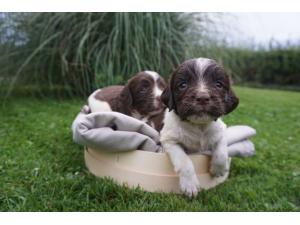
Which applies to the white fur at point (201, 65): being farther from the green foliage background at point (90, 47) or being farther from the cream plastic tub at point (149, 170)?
the green foliage background at point (90, 47)

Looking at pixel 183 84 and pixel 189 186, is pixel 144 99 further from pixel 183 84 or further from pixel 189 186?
pixel 189 186

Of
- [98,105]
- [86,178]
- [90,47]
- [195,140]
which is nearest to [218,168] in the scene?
[195,140]

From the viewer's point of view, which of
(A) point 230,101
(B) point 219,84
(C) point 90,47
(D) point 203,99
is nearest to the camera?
(D) point 203,99

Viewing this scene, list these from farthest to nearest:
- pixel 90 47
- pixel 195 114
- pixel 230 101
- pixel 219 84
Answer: pixel 90 47
pixel 230 101
pixel 219 84
pixel 195 114

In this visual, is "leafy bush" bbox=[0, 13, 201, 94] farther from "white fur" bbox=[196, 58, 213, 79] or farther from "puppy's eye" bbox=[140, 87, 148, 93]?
"white fur" bbox=[196, 58, 213, 79]

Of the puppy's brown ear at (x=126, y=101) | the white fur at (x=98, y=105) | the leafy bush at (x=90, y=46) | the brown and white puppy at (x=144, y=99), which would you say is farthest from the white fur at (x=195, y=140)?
the leafy bush at (x=90, y=46)

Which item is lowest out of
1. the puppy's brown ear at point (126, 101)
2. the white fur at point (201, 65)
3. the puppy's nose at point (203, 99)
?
the puppy's brown ear at point (126, 101)

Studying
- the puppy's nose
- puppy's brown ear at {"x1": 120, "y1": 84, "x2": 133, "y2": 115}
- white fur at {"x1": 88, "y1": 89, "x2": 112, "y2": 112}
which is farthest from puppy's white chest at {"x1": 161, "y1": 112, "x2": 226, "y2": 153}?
white fur at {"x1": 88, "y1": 89, "x2": 112, "y2": 112}

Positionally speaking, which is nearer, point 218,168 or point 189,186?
point 189,186
